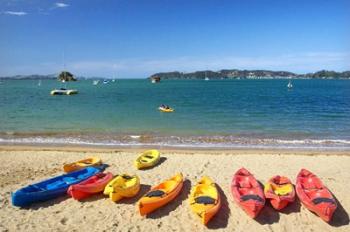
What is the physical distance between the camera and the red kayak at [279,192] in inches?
383

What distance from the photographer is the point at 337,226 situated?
913cm

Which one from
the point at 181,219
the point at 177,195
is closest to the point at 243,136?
the point at 177,195

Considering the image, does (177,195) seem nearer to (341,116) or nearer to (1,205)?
(1,205)

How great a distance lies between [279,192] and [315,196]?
103 cm

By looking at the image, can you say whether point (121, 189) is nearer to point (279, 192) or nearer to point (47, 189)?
point (47, 189)

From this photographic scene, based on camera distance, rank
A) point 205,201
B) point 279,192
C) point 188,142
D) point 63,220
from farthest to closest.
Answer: point 188,142, point 279,192, point 205,201, point 63,220

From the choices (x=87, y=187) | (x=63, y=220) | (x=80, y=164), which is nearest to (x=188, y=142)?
(x=80, y=164)

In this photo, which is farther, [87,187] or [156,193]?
[87,187]

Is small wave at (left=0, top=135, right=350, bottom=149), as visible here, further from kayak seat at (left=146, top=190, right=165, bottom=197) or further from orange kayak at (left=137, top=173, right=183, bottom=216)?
kayak seat at (left=146, top=190, right=165, bottom=197)

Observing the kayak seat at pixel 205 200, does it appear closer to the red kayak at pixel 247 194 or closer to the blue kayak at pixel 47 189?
the red kayak at pixel 247 194

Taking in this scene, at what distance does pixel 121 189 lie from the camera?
10.3 metres

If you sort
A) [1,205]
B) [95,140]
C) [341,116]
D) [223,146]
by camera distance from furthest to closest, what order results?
[341,116], [95,140], [223,146], [1,205]

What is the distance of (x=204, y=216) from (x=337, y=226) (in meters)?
3.67

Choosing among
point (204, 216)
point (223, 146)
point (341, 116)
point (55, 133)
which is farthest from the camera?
point (341, 116)
